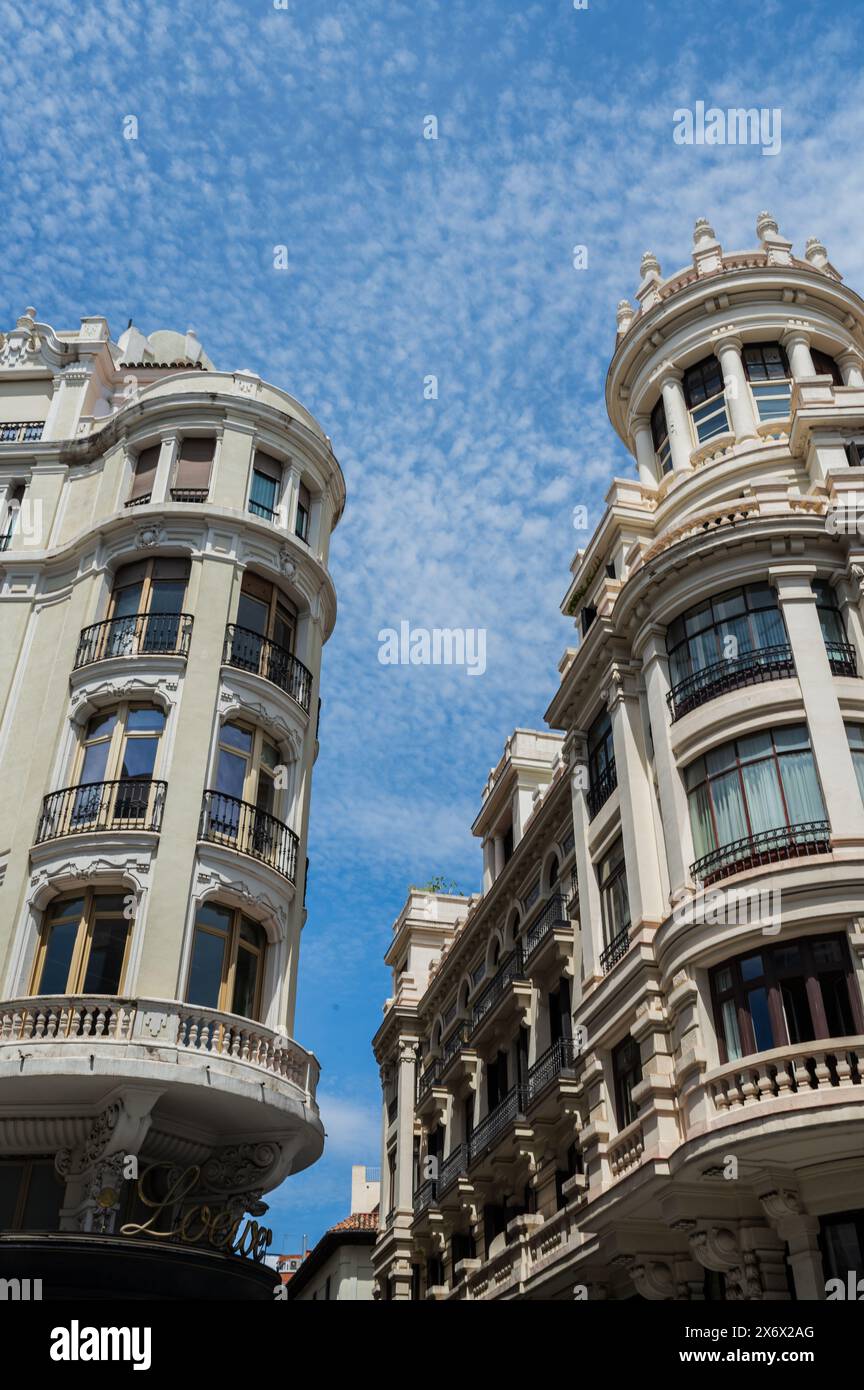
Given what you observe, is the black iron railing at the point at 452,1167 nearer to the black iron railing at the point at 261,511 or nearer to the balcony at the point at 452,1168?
the balcony at the point at 452,1168

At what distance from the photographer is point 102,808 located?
2209cm

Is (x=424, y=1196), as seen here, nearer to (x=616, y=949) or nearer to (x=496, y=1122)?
(x=496, y=1122)

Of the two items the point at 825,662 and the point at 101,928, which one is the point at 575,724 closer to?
the point at 825,662

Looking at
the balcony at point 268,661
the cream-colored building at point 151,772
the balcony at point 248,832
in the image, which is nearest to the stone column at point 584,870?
the cream-colored building at point 151,772

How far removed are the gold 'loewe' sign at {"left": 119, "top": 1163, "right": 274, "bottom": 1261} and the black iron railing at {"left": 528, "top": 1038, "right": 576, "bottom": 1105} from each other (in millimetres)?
9257

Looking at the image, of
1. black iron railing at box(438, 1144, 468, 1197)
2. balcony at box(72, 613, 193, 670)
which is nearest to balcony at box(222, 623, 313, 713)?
balcony at box(72, 613, 193, 670)

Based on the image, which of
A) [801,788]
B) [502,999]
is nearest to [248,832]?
[801,788]

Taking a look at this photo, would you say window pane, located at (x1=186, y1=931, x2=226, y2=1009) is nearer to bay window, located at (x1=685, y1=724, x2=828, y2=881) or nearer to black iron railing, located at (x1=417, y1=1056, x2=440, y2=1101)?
bay window, located at (x1=685, y1=724, x2=828, y2=881)

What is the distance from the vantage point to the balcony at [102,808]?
21842mm

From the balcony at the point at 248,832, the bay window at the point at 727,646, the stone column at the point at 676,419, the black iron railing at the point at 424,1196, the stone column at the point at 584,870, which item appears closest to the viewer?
the balcony at the point at 248,832

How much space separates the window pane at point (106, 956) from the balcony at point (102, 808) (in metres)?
1.80
